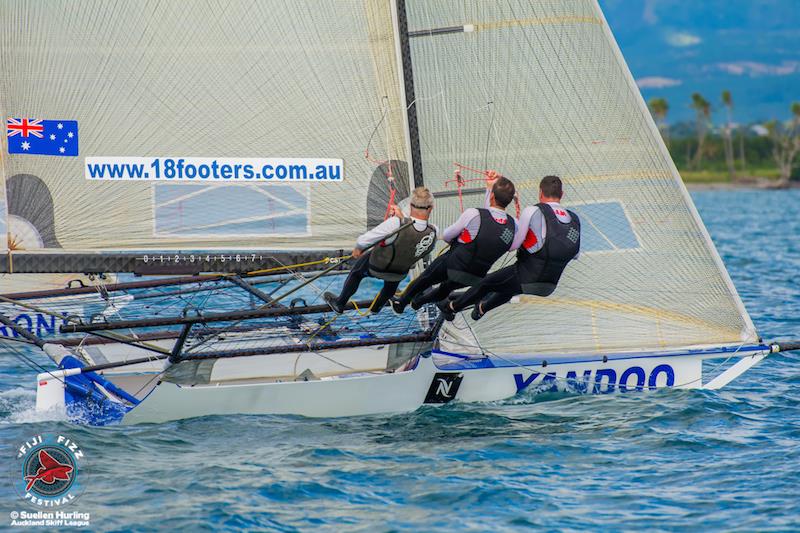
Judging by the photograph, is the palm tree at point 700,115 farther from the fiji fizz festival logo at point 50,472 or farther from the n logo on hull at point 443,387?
the fiji fizz festival logo at point 50,472

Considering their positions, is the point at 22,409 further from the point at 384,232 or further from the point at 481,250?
the point at 481,250

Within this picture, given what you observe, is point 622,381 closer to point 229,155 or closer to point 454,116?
point 454,116

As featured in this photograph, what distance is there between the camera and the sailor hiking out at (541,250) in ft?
29.1

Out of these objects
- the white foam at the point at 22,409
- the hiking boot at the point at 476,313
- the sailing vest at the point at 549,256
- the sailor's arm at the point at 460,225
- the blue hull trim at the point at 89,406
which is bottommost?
the white foam at the point at 22,409

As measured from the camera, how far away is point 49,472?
308 inches

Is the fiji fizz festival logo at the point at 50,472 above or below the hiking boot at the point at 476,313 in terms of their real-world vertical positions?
below

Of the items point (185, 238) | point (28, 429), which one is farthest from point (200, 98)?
point (28, 429)

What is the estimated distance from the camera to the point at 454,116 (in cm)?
971

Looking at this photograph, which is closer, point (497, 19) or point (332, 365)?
point (497, 19)

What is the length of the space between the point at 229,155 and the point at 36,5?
6.57 ft

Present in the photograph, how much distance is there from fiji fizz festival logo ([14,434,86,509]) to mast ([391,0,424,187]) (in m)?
3.53

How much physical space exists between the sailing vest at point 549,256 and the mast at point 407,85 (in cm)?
121

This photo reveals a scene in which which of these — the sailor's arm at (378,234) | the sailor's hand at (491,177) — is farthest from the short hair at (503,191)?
the sailor's arm at (378,234)

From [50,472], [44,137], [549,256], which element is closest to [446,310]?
[549,256]
